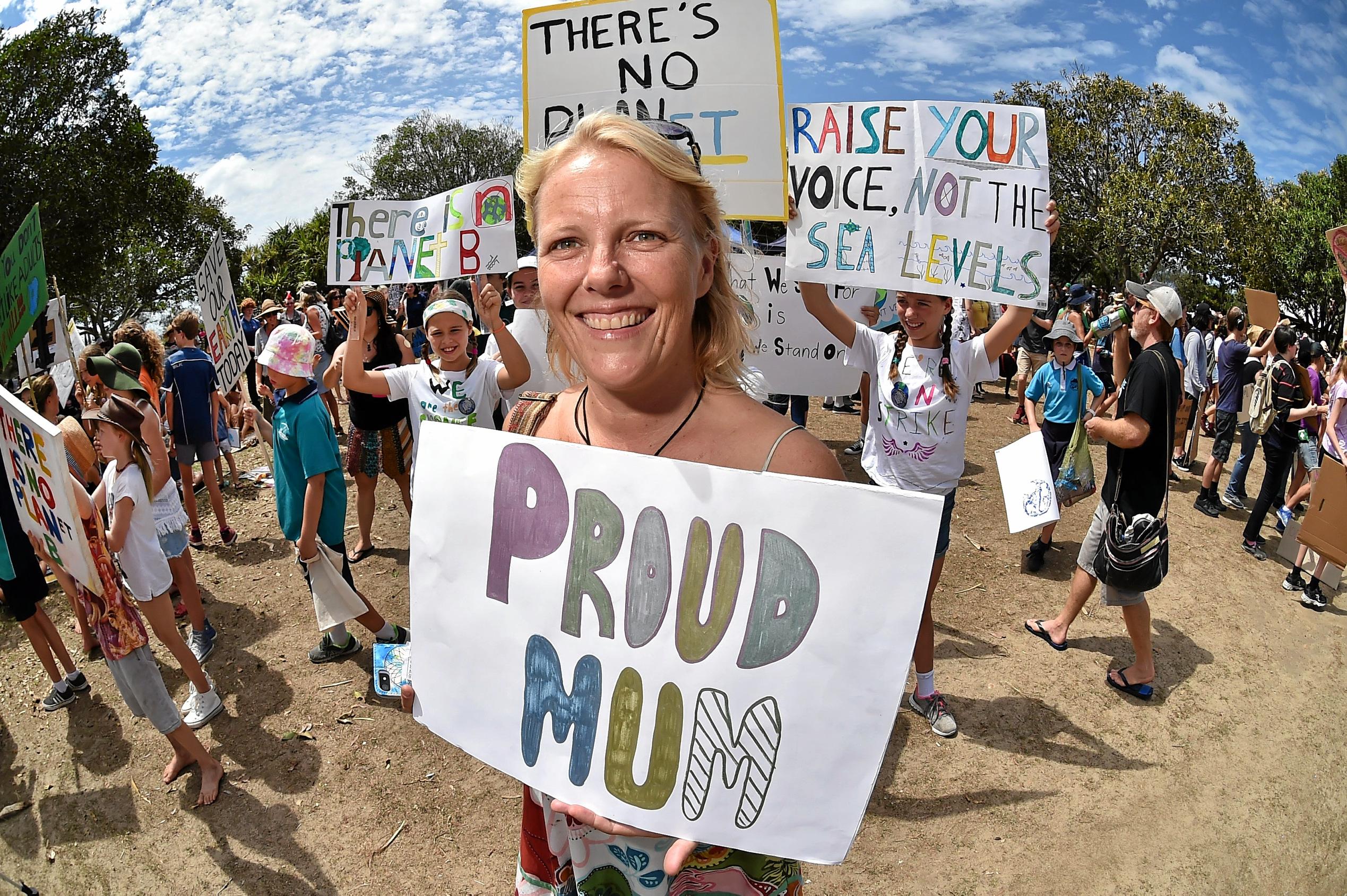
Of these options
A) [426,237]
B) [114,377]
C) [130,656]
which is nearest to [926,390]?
[426,237]

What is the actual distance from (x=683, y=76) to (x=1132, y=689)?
4146 millimetres

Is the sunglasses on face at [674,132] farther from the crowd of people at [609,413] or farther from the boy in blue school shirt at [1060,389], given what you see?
the boy in blue school shirt at [1060,389]

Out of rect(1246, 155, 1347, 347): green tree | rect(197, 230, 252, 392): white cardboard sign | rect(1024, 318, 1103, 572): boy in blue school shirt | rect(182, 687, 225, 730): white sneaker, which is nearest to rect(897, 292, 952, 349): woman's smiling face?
rect(1024, 318, 1103, 572): boy in blue school shirt

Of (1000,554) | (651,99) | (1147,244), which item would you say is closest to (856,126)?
(651,99)

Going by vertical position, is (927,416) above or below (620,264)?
below

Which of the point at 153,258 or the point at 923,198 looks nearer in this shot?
the point at 923,198

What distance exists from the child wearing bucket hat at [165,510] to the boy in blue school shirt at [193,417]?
1389 mm

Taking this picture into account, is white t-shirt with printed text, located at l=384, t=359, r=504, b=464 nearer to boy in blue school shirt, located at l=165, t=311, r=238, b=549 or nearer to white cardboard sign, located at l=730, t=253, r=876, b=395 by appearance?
white cardboard sign, located at l=730, t=253, r=876, b=395

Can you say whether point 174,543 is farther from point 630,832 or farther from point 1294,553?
point 1294,553

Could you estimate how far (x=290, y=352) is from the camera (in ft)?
13.9

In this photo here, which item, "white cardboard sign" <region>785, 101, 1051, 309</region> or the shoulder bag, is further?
the shoulder bag

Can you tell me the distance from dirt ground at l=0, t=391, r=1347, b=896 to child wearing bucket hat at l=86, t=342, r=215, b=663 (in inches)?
8.6

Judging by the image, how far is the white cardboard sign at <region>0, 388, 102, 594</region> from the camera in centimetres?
251

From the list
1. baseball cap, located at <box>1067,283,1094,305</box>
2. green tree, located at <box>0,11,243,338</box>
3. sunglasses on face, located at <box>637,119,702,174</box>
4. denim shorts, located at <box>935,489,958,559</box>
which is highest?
green tree, located at <box>0,11,243,338</box>
